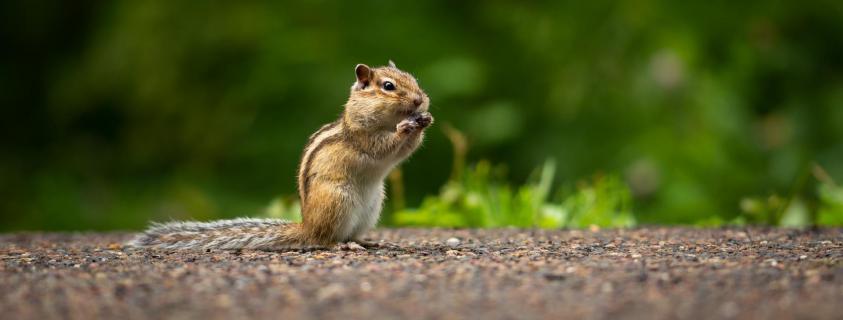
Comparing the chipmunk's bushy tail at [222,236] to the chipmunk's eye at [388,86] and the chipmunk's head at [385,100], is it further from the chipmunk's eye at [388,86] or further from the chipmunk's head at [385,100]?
the chipmunk's eye at [388,86]

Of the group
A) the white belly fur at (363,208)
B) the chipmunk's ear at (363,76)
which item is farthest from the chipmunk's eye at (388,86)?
the white belly fur at (363,208)

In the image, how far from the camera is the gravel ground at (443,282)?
2938mm

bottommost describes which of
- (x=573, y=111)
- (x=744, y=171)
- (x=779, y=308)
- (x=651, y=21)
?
(x=779, y=308)

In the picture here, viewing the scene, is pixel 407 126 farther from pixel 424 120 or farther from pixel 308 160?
pixel 308 160

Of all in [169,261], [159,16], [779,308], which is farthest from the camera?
[159,16]

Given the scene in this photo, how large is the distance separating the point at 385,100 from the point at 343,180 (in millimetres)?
488

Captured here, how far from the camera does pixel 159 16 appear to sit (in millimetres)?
8188

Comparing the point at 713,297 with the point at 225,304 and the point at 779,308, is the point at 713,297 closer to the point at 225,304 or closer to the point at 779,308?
the point at 779,308

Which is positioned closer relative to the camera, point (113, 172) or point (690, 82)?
point (690, 82)

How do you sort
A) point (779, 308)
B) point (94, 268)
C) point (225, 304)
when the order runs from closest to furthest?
point (779, 308) < point (225, 304) < point (94, 268)

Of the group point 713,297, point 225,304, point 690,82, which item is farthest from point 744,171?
point 225,304

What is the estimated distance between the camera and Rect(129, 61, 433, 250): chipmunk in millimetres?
4910

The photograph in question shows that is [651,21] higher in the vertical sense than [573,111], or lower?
higher

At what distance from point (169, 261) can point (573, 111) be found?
4093mm
